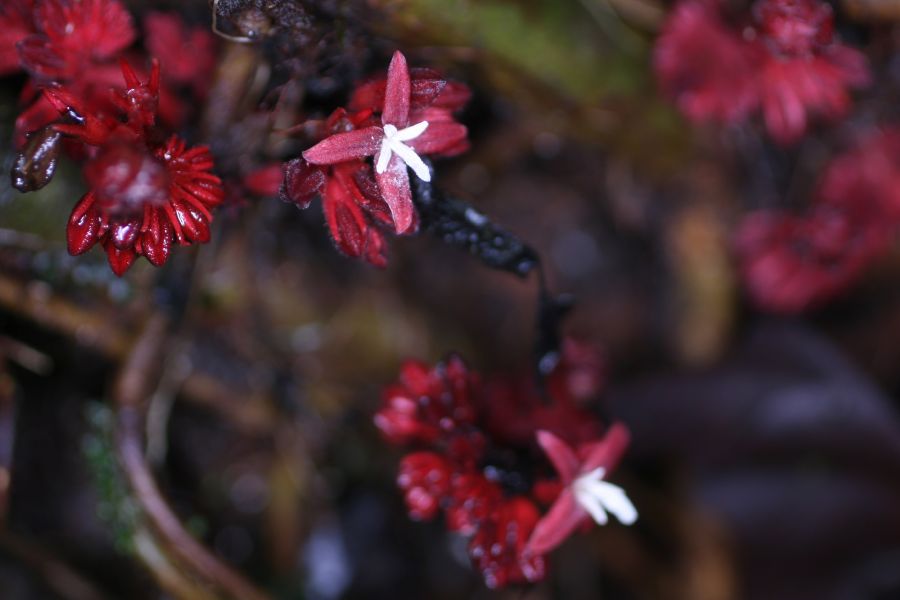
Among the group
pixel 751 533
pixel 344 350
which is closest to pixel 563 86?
pixel 344 350

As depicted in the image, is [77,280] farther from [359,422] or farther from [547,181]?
[547,181]

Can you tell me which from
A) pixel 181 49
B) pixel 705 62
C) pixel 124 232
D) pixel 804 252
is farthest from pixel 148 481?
pixel 804 252

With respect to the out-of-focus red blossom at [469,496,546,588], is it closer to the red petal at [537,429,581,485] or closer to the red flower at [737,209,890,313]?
the red petal at [537,429,581,485]

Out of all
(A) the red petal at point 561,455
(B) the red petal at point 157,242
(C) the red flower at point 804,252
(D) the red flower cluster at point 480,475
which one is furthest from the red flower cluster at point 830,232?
(B) the red petal at point 157,242

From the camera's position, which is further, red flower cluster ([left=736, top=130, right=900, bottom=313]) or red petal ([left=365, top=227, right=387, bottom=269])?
red flower cluster ([left=736, top=130, right=900, bottom=313])

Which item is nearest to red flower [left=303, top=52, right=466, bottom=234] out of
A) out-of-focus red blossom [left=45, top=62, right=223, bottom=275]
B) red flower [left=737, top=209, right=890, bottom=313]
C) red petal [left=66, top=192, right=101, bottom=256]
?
out-of-focus red blossom [left=45, top=62, right=223, bottom=275]

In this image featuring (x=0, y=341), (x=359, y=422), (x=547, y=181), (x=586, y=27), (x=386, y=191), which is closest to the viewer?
(x=386, y=191)

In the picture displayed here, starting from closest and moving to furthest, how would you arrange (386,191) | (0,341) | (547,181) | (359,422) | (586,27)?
(386,191) < (0,341) < (586,27) < (359,422) < (547,181)
